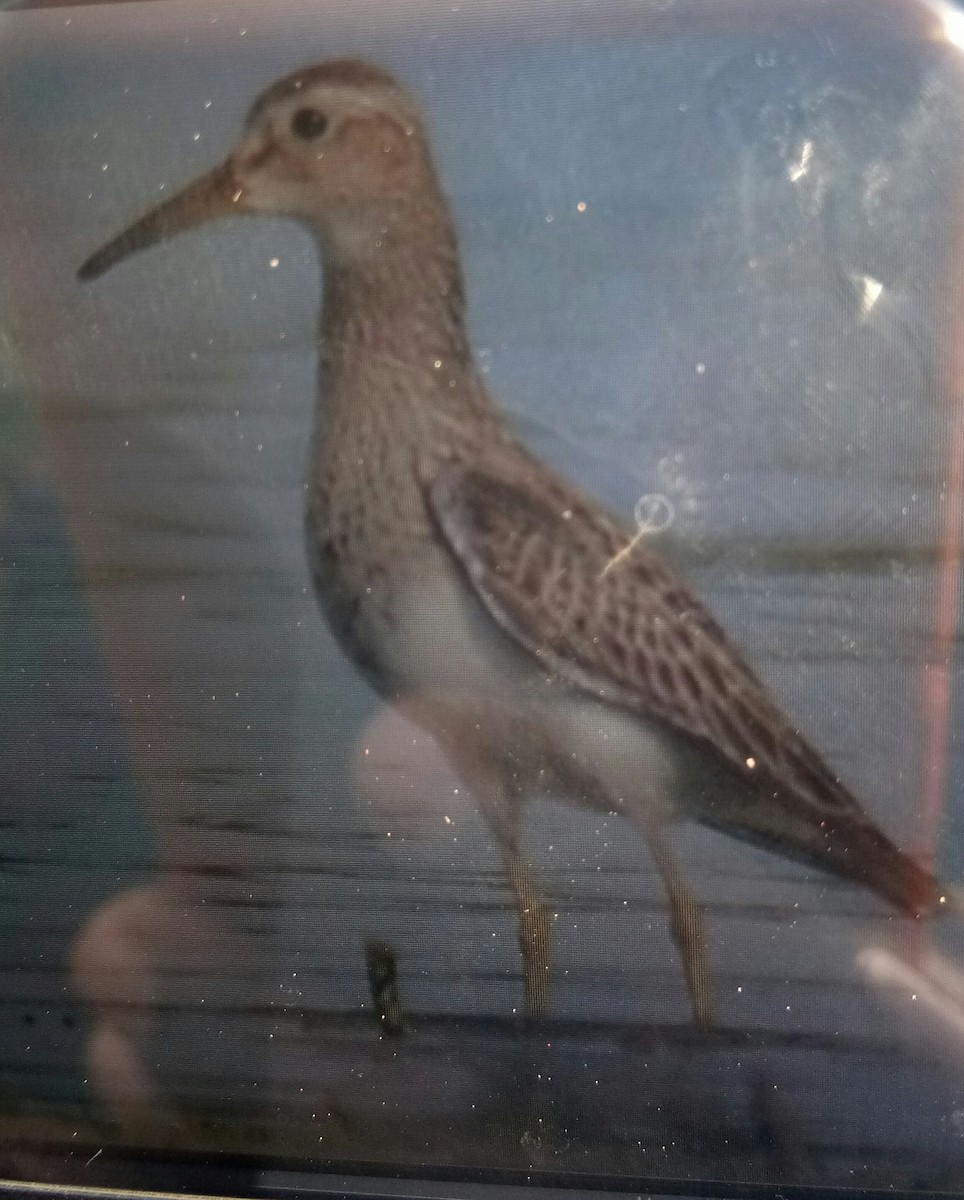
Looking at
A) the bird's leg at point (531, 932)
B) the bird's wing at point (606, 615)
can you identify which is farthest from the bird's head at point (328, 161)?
the bird's leg at point (531, 932)

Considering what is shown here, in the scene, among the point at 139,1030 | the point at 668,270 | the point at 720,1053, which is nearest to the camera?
the point at 668,270

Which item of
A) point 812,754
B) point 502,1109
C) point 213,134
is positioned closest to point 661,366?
point 812,754

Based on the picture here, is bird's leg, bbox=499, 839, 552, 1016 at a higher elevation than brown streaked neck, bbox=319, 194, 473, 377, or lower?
lower

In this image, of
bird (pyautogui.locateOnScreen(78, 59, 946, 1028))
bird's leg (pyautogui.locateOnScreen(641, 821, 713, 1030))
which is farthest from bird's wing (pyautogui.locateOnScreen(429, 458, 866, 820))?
bird's leg (pyautogui.locateOnScreen(641, 821, 713, 1030))

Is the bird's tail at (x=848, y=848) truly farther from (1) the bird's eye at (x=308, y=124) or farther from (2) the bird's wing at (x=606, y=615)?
(1) the bird's eye at (x=308, y=124)

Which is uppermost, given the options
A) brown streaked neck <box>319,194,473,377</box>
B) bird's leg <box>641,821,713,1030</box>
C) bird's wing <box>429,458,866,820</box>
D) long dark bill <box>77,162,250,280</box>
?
long dark bill <box>77,162,250,280</box>

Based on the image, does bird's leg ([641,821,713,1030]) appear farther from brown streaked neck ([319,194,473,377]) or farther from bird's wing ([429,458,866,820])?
brown streaked neck ([319,194,473,377])

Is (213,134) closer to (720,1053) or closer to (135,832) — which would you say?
(135,832)
